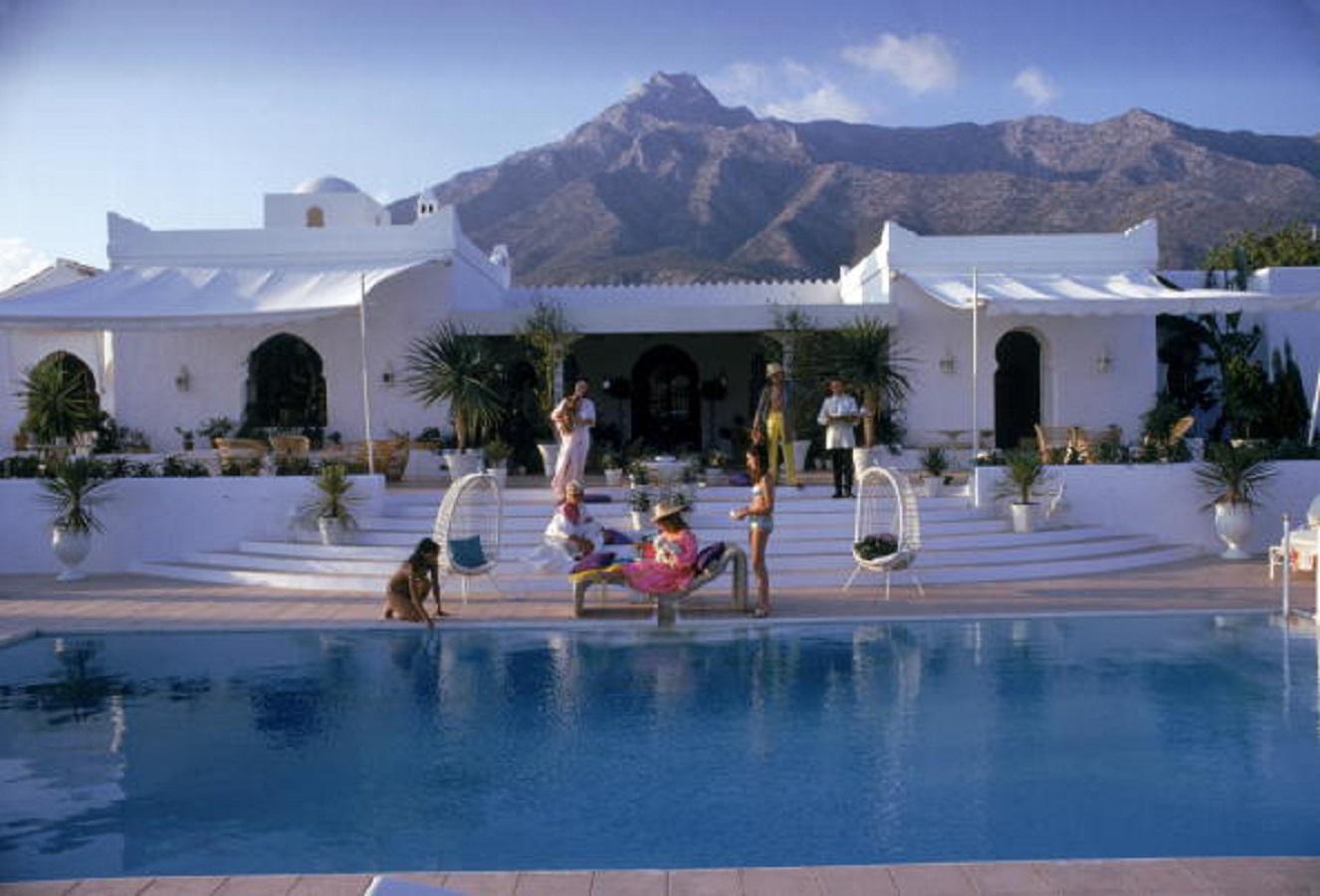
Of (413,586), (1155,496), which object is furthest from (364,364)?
(1155,496)

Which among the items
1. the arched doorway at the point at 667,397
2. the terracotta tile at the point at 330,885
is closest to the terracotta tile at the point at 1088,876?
the terracotta tile at the point at 330,885

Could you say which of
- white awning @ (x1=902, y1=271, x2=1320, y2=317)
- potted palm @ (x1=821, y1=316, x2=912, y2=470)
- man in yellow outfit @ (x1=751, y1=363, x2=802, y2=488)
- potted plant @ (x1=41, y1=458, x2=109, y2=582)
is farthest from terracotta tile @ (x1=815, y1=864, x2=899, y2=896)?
white awning @ (x1=902, y1=271, x2=1320, y2=317)

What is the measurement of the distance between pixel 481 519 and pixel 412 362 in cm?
459

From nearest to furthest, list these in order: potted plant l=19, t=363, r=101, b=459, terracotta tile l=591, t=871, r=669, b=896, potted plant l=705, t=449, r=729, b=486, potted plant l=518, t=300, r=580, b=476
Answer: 1. terracotta tile l=591, t=871, r=669, b=896
2. potted plant l=705, t=449, r=729, b=486
3. potted plant l=19, t=363, r=101, b=459
4. potted plant l=518, t=300, r=580, b=476

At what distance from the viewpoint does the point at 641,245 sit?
2837 inches

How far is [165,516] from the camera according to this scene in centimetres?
1555

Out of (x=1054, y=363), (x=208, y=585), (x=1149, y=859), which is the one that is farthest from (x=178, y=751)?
(x=1054, y=363)

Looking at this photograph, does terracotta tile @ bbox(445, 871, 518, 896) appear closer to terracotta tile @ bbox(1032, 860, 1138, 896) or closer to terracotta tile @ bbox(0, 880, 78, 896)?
terracotta tile @ bbox(0, 880, 78, 896)

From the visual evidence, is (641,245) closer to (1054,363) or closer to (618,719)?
(1054,363)

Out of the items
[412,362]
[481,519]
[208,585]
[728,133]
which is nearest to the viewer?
[208,585]

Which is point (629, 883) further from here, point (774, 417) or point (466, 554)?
point (774, 417)

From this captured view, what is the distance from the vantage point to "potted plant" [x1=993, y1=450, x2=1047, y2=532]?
49.5ft

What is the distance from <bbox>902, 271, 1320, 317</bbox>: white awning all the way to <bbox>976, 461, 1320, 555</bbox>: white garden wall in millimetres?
2715

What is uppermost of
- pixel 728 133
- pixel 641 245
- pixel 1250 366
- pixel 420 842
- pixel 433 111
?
pixel 728 133
